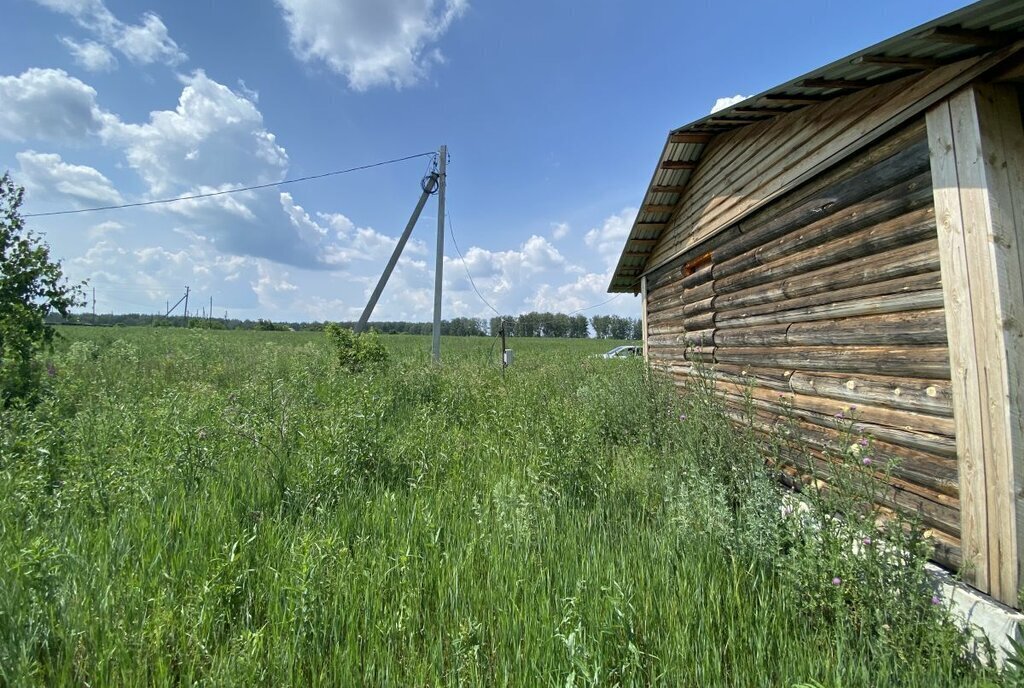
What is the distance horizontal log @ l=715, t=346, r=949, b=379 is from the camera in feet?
9.38

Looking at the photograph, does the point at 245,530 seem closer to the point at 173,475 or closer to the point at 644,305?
the point at 173,475

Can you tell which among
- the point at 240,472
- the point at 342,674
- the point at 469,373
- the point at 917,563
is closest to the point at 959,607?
the point at 917,563

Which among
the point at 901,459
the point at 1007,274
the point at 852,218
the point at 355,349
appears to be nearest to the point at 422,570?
the point at 901,459

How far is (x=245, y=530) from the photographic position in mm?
2820

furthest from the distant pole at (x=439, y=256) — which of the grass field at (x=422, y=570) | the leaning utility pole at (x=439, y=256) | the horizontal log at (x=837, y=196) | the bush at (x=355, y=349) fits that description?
the horizontal log at (x=837, y=196)

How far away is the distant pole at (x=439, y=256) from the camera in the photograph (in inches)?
513

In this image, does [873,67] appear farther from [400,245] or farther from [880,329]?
[400,245]

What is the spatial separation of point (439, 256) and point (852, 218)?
11367 mm

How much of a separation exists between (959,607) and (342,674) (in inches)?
142

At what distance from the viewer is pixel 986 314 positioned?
2.45m

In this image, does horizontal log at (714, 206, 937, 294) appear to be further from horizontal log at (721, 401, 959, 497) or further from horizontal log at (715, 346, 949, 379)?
horizontal log at (721, 401, 959, 497)

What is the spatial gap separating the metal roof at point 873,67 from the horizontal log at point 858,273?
1216 millimetres

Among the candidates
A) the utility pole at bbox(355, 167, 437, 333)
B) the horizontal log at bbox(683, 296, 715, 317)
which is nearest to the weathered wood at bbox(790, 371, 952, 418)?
the horizontal log at bbox(683, 296, 715, 317)

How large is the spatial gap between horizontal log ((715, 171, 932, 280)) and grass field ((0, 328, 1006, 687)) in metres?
2.00
